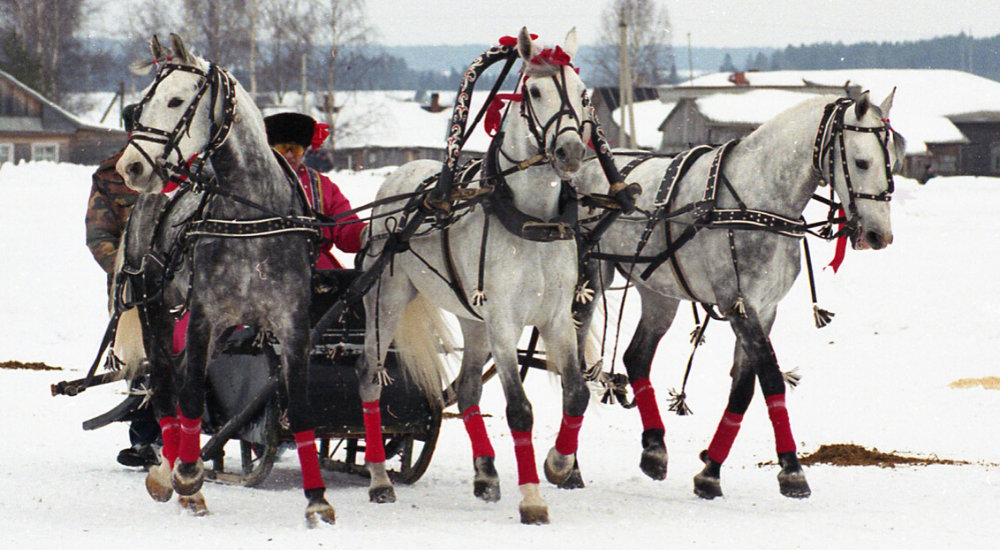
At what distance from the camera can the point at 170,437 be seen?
6.03 m

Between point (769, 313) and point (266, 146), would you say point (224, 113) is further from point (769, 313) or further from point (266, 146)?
point (769, 313)

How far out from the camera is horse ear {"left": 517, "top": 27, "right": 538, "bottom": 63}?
5348 millimetres

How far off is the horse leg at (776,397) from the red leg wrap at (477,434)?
1.57m

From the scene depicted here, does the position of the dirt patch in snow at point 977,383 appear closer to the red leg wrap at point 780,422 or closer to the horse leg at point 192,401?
the red leg wrap at point 780,422

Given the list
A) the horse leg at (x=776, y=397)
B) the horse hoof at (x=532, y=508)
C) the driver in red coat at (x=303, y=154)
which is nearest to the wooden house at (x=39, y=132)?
the driver in red coat at (x=303, y=154)

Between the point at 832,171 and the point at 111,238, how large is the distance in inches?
Result: 172

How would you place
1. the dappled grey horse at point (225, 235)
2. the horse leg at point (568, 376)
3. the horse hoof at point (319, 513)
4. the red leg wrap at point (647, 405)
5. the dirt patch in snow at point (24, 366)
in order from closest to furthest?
the dappled grey horse at point (225, 235)
the horse hoof at point (319, 513)
the horse leg at point (568, 376)
the red leg wrap at point (647, 405)
the dirt patch in snow at point (24, 366)

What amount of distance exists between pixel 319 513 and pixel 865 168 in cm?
339

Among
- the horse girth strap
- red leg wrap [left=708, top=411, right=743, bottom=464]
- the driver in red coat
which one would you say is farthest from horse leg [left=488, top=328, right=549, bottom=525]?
the driver in red coat

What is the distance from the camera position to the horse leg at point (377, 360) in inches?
252

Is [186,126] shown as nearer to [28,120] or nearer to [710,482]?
[710,482]

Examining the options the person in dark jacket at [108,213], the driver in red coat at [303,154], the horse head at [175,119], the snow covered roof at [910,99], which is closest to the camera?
the horse head at [175,119]

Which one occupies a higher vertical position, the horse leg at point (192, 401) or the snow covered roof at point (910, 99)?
the snow covered roof at point (910, 99)

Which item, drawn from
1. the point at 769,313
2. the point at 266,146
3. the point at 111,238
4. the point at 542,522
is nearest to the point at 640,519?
the point at 542,522
